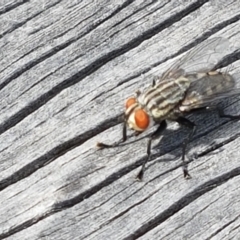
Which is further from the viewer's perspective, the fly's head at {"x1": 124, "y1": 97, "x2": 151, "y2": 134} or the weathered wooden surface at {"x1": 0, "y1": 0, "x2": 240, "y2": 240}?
the fly's head at {"x1": 124, "y1": 97, "x2": 151, "y2": 134}

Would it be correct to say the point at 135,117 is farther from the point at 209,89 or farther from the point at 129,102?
the point at 209,89

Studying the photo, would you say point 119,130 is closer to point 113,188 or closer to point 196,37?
point 113,188

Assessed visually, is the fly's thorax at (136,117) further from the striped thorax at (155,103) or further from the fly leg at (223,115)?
the fly leg at (223,115)

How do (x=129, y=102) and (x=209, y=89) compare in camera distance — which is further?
(x=209, y=89)

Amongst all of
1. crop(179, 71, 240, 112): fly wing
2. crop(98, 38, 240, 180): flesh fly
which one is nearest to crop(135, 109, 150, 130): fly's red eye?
crop(98, 38, 240, 180): flesh fly

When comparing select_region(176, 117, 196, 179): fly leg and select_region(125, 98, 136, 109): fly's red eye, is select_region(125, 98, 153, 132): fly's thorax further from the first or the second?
select_region(176, 117, 196, 179): fly leg

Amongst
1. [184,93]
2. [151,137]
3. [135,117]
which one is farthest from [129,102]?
[184,93]

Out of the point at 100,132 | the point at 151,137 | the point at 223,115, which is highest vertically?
the point at 100,132

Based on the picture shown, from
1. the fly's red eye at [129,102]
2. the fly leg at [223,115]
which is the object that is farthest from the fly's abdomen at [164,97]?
the fly leg at [223,115]
